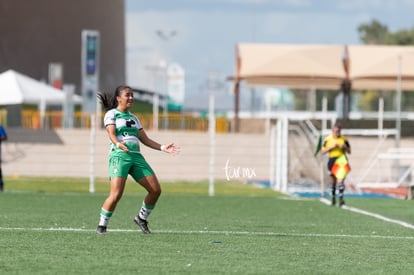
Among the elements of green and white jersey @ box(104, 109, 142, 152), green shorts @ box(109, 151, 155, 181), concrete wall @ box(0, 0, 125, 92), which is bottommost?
green shorts @ box(109, 151, 155, 181)

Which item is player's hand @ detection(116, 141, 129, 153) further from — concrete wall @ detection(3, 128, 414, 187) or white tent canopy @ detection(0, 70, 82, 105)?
concrete wall @ detection(3, 128, 414, 187)

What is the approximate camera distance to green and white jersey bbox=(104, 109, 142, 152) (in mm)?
16297

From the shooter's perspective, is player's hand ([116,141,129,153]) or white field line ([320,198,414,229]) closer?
player's hand ([116,141,129,153])

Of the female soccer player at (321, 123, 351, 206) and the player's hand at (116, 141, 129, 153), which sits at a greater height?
the player's hand at (116, 141, 129, 153)

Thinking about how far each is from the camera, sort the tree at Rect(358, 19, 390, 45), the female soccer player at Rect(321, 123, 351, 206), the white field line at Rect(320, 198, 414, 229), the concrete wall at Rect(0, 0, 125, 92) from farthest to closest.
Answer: the tree at Rect(358, 19, 390, 45)
the concrete wall at Rect(0, 0, 125, 92)
the female soccer player at Rect(321, 123, 351, 206)
the white field line at Rect(320, 198, 414, 229)

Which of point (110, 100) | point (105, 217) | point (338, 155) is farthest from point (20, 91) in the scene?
point (105, 217)

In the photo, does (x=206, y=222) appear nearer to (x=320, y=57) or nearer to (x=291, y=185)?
(x=291, y=185)

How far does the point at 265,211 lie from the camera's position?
81.1ft

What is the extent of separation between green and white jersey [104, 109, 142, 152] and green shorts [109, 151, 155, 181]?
0.31ft

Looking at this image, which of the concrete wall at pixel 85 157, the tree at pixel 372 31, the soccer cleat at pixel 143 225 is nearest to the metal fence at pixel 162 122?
the concrete wall at pixel 85 157

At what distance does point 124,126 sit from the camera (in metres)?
16.3

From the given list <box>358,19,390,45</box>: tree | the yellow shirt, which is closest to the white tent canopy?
the yellow shirt

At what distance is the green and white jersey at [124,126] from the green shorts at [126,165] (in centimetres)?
10

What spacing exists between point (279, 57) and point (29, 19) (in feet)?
94.9
